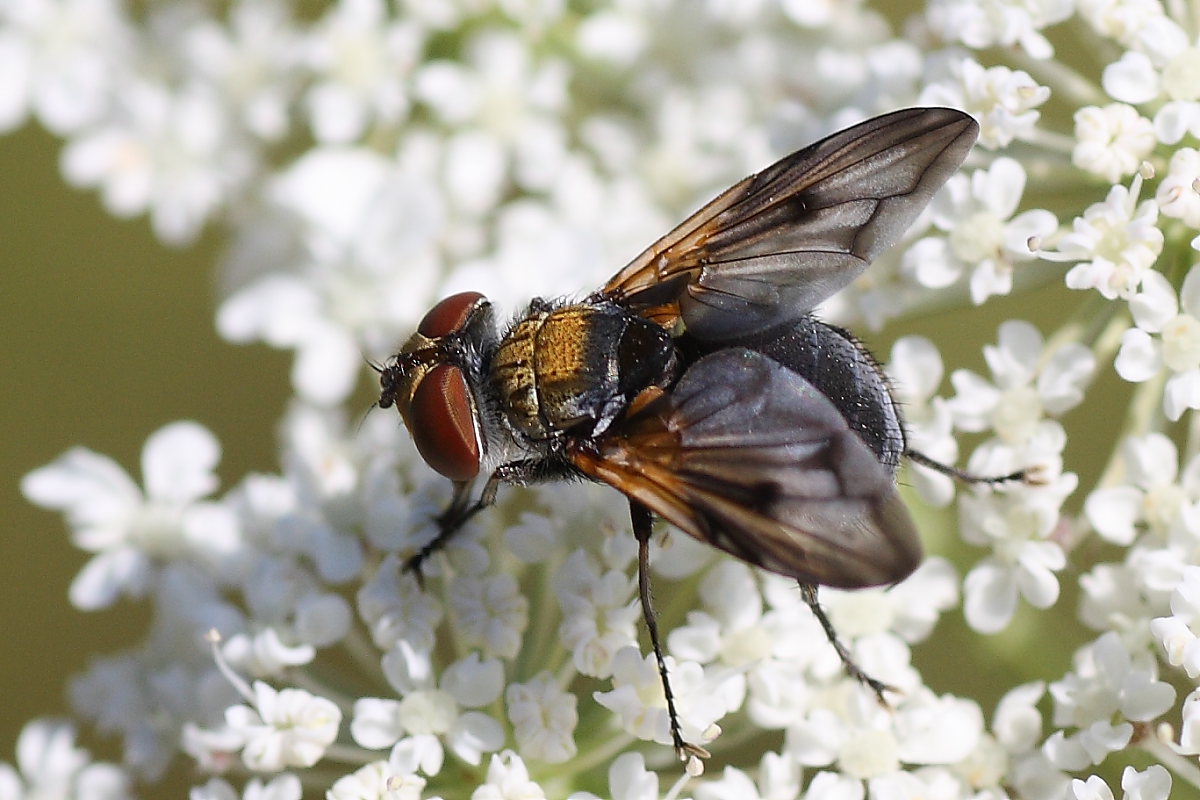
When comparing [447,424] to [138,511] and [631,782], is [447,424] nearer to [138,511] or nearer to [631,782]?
[631,782]

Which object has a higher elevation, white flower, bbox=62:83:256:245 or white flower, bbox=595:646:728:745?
white flower, bbox=62:83:256:245

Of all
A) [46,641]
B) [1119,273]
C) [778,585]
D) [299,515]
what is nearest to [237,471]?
[46,641]

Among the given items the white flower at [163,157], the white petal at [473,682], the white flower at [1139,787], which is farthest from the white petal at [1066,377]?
the white flower at [163,157]

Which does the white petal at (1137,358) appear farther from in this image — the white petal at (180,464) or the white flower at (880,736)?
the white petal at (180,464)

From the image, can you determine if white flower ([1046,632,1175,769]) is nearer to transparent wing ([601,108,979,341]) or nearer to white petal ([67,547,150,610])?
transparent wing ([601,108,979,341])

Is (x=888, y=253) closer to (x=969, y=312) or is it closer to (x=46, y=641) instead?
(x=969, y=312)


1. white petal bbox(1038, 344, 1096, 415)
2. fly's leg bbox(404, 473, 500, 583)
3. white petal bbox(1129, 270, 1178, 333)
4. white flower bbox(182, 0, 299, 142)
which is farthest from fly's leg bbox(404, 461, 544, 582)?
white flower bbox(182, 0, 299, 142)
